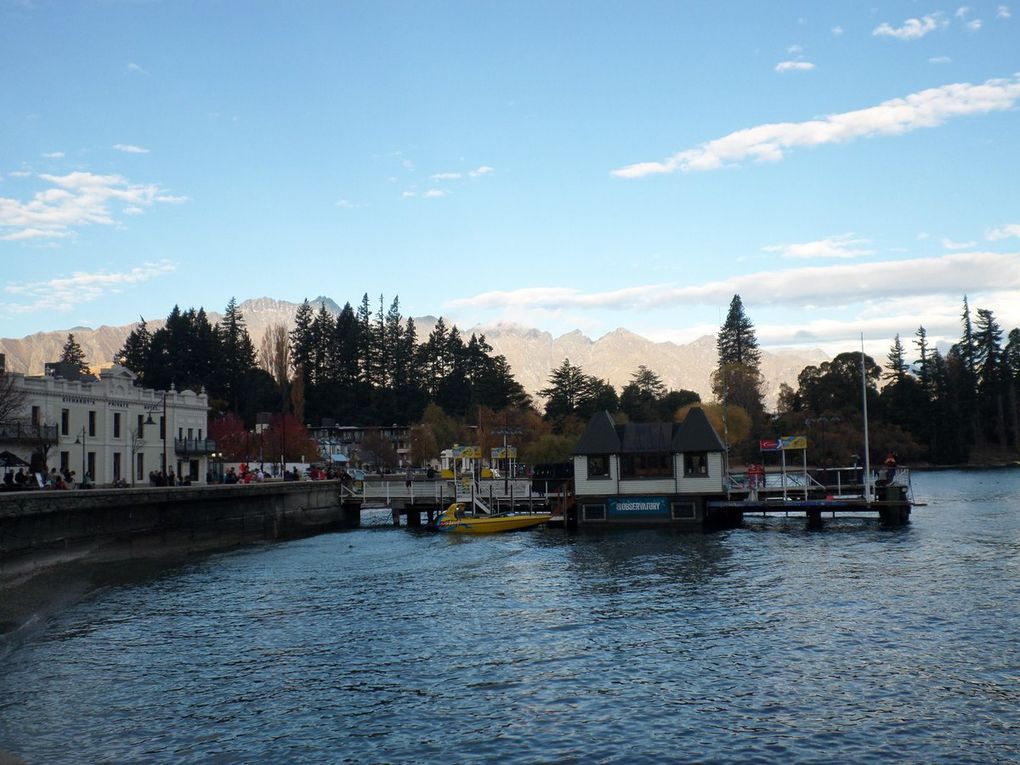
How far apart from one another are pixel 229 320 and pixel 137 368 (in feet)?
99.4

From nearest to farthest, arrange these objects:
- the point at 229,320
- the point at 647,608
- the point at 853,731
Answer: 1. the point at 853,731
2. the point at 647,608
3. the point at 229,320

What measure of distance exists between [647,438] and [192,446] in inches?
1780

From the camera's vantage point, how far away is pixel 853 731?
17797mm

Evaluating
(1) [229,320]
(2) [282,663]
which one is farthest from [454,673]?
(1) [229,320]

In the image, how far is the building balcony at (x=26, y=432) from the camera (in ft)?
205

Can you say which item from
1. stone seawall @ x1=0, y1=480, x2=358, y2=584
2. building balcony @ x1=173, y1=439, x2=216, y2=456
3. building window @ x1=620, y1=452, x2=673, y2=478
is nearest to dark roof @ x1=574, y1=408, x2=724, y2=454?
building window @ x1=620, y1=452, x2=673, y2=478

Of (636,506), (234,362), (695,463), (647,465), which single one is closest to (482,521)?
(636,506)

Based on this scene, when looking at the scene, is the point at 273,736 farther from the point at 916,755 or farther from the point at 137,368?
the point at 137,368

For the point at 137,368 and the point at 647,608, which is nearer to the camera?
the point at 647,608

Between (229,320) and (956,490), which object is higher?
(229,320)

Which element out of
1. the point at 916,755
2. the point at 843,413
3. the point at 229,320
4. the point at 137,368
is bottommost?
the point at 916,755

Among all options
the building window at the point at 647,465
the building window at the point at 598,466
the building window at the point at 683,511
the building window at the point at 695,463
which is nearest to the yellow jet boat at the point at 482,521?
the building window at the point at 598,466

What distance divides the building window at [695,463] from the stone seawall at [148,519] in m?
27.7

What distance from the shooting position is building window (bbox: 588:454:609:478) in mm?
63281
